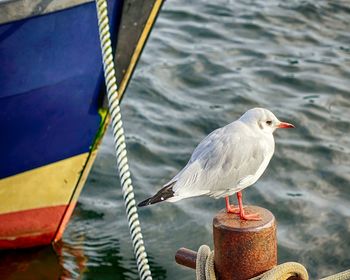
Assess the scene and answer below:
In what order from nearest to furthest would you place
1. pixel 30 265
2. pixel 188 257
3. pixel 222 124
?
pixel 188 257, pixel 30 265, pixel 222 124

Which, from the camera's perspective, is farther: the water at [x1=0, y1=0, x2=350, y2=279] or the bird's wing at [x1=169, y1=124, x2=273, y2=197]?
the water at [x1=0, y1=0, x2=350, y2=279]

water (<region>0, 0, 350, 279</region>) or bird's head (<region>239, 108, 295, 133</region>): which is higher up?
bird's head (<region>239, 108, 295, 133</region>)

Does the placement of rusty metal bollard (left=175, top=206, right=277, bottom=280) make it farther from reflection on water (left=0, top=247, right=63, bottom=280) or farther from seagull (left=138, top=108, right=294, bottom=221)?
reflection on water (left=0, top=247, right=63, bottom=280)

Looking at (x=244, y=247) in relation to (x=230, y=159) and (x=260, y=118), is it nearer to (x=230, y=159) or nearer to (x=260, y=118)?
(x=230, y=159)

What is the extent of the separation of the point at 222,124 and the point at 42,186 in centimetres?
200

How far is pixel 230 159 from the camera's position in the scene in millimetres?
2875

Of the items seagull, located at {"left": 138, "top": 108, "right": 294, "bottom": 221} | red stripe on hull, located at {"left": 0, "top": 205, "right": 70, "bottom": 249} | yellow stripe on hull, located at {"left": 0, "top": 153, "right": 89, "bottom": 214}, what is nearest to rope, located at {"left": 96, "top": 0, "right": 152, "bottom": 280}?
seagull, located at {"left": 138, "top": 108, "right": 294, "bottom": 221}

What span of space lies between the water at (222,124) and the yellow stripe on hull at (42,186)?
0.35 metres

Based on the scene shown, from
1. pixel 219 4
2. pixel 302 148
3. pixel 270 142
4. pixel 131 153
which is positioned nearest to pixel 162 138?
pixel 131 153

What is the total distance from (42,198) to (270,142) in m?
1.97

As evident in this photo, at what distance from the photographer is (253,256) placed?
2.45 meters

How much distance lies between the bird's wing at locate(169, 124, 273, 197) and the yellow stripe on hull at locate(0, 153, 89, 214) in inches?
69.8

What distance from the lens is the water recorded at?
4977 mm

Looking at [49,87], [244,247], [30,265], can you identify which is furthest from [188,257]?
[30,265]
